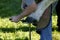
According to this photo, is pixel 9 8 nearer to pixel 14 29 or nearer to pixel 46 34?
pixel 14 29

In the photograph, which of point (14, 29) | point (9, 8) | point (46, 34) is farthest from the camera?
point (9, 8)

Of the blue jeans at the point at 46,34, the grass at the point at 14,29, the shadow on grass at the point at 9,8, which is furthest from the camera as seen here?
the shadow on grass at the point at 9,8

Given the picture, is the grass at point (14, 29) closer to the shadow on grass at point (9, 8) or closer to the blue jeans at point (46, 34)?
the shadow on grass at point (9, 8)

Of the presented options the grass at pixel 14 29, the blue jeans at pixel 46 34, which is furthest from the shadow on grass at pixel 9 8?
the blue jeans at pixel 46 34

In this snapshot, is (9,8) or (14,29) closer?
(14,29)

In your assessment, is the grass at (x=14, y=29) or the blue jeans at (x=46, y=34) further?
the grass at (x=14, y=29)

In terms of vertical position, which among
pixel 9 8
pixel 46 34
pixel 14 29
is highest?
pixel 9 8

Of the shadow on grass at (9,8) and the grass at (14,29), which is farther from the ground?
the shadow on grass at (9,8)

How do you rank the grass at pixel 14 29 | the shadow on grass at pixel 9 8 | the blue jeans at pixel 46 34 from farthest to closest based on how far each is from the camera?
the shadow on grass at pixel 9 8
the grass at pixel 14 29
the blue jeans at pixel 46 34

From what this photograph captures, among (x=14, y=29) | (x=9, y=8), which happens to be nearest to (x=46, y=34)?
(x=14, y=29)

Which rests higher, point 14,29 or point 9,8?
point 9,8

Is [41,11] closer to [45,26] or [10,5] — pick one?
[45,26]

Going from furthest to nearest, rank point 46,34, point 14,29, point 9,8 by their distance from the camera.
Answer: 1. point 9,8
2. point 14,29
3. point 46,34

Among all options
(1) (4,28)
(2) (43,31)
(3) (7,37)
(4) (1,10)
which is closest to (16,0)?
(4) (1,10)
